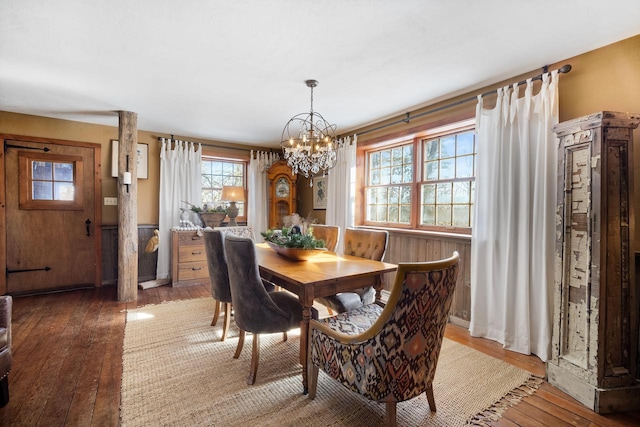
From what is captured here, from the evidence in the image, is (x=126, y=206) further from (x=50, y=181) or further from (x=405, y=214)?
(x=405, y=214)

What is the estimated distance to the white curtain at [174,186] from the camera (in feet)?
15.4

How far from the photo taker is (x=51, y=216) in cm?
412

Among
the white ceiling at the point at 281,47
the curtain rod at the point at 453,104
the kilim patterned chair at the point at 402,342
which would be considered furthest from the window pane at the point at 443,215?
the kilim patterned chair at the point at 402,342

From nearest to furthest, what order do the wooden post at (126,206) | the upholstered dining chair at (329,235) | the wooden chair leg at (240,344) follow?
the wooden chair leg at (240,344)
the upholstered dining chair at (329,235)
the wooden post at (126,206)

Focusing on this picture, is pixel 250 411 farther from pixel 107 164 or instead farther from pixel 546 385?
pixel 107 164

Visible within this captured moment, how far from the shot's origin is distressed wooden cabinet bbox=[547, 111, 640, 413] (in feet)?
6.01

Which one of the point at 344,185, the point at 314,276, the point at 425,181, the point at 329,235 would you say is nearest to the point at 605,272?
the point at 314,276

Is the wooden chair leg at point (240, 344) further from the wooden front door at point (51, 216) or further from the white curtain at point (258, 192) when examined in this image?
the wooden front door at point (51, 216)

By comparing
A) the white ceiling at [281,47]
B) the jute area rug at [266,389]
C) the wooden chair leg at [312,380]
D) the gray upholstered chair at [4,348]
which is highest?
the white ceiling at [281,47]

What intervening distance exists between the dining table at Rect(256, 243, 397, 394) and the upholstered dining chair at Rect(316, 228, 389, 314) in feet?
0.71

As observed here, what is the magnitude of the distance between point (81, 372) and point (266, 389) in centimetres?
135

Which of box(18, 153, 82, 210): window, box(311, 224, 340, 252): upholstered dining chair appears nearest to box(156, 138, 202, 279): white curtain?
box(18, 153, 82, 210): window

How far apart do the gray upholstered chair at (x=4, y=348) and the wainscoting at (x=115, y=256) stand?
288 cm

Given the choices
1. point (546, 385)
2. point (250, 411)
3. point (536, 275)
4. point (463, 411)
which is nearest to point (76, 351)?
point (250, 411)
